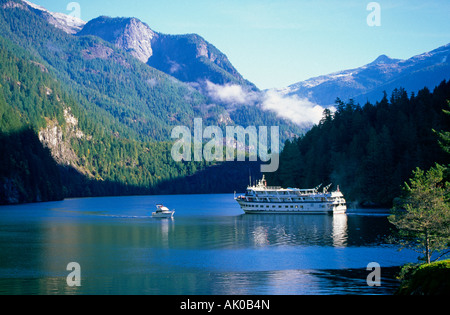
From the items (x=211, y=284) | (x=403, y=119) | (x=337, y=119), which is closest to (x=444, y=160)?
(x=403, y=119)

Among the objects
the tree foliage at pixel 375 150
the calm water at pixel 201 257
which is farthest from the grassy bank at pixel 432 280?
the tree foliage at pixel 375 150

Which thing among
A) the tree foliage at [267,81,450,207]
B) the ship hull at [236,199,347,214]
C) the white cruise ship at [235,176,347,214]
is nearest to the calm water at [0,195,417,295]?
the ship hull at [236,199,347,214]

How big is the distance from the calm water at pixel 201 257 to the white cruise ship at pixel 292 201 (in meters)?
22.2

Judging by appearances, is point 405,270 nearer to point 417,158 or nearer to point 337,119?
point 417,158

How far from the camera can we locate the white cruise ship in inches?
5935

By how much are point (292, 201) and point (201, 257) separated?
278ft

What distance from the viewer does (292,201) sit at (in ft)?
515

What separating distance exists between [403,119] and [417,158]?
2060 cm

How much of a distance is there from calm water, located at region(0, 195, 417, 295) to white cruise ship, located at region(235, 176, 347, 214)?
2223 cm
